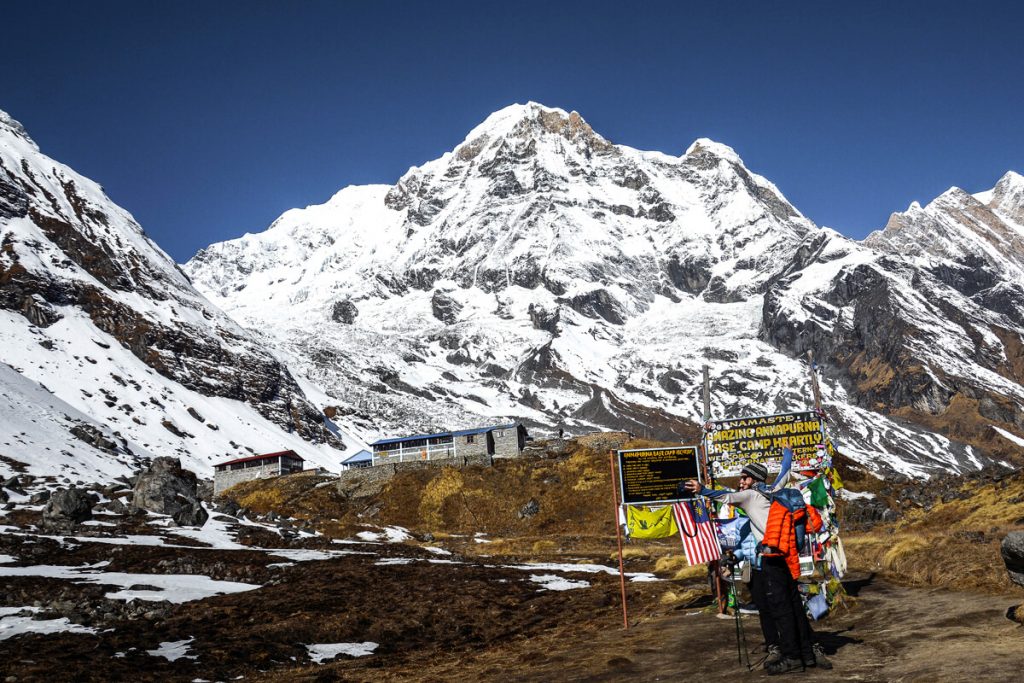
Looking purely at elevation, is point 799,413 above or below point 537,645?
above

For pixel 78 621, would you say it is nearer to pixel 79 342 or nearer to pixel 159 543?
pixel 159 543

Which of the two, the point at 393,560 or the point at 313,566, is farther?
the point at 393,560

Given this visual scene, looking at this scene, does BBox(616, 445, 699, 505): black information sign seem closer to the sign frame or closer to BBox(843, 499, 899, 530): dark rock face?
the sign frame

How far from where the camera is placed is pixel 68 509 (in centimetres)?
4397

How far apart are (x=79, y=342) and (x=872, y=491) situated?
164m

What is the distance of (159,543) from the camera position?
3784cm

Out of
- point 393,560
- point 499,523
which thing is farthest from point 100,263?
point 393,560

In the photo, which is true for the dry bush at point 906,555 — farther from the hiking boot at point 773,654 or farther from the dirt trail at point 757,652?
the hiking boot at point 773,654

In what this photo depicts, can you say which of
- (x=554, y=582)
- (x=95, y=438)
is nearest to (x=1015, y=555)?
(x=554, y=582)

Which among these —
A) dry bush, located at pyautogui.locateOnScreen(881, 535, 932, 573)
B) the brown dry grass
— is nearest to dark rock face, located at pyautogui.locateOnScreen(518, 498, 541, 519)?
the brown dry grass

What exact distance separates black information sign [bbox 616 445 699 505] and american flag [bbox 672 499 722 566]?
5.69ft

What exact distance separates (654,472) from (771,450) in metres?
3.11

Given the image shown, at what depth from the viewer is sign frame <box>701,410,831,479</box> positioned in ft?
60.8

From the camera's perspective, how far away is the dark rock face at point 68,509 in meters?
42.1
